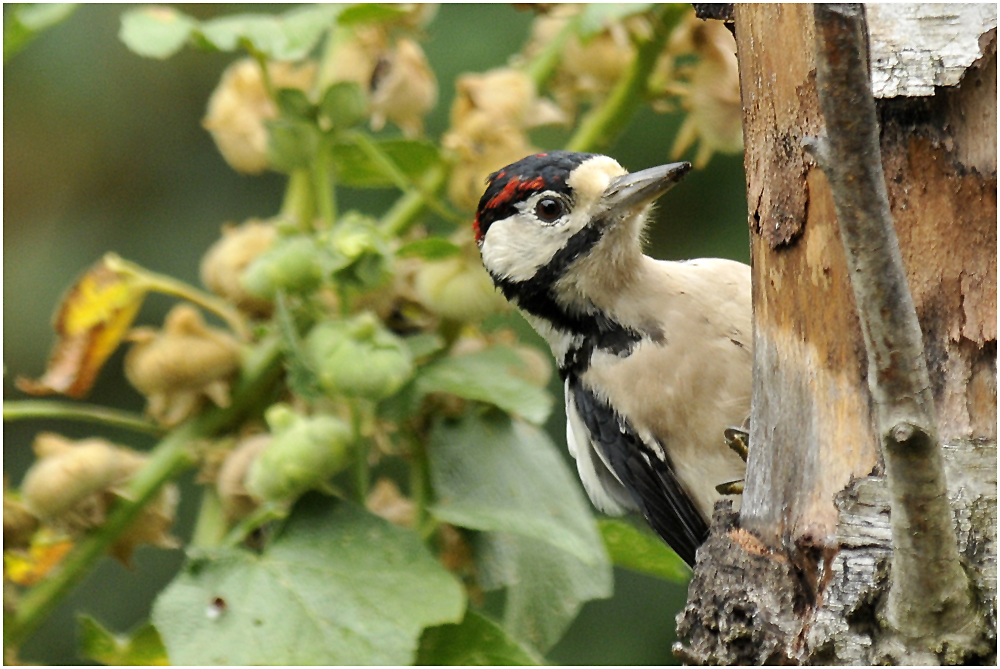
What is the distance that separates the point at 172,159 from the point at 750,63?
2.79 metres

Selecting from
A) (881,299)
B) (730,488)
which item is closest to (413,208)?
(730,488)

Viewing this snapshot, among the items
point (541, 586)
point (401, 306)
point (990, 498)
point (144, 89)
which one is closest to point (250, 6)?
point (144, 89)

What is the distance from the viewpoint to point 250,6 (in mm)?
3662

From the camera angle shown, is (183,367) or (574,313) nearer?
(183,367)

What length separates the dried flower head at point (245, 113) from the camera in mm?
2053

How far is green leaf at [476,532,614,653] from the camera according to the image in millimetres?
1885

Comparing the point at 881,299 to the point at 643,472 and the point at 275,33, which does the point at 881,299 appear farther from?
the point at 643,472

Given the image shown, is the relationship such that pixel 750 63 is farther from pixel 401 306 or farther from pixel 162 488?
pixel 162 488

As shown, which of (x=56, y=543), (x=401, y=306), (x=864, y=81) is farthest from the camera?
(x=401, y=306)

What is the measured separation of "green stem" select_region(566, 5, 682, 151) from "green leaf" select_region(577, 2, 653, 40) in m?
0.11

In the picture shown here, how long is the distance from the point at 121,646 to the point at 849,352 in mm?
1253

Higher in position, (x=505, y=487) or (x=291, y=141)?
(x=291, y=141)

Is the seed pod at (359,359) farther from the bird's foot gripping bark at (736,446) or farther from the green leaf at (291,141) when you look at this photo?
the bird's foot gripping bark at (736,446)

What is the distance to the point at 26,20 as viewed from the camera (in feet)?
6.30
